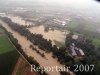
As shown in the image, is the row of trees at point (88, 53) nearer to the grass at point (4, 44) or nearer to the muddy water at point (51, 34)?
the muddy water at point (51, 34)

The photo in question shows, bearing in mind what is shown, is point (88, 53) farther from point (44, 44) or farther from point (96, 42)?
point (44, 44)

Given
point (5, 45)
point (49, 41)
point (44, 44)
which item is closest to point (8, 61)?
point (5, 45)

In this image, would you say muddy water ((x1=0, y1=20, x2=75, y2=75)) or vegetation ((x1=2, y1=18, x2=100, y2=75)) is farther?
muddy water ((x1=0, y1=20, x2=75, y2=75))

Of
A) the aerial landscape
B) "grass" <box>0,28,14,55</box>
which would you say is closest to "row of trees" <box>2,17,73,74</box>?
the aerial landscape

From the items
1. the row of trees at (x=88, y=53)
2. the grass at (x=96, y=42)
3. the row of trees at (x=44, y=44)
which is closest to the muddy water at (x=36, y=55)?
the row of trees at (x=44, y=44)

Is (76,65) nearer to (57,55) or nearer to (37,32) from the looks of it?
(57,55)

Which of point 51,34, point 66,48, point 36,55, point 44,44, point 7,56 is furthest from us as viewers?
point 51,34

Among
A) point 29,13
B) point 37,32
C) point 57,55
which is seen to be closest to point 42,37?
point 37,32

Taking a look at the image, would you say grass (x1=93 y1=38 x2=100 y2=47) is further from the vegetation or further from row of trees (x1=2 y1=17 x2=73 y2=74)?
row of trees (x1=2 y1=17 x2=73 y2=74)
